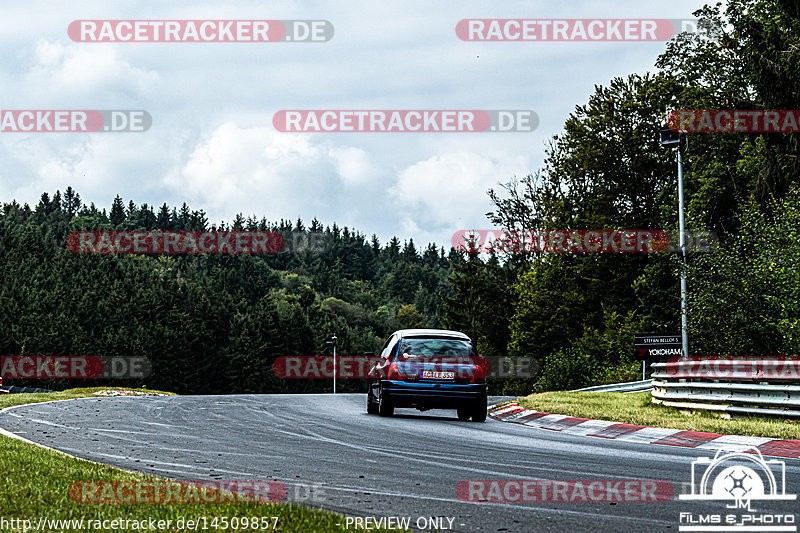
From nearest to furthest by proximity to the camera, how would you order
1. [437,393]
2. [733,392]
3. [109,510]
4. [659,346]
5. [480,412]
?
[109,510] < [733,392] < [437,393] < [480,412] < [659,346]

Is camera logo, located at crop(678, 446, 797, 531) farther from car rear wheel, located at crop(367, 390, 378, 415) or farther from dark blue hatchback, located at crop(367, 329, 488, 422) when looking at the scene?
car rear wheel, located at crop(367, 390, 378, 415)

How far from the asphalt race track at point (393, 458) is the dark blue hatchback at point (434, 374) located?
44cm

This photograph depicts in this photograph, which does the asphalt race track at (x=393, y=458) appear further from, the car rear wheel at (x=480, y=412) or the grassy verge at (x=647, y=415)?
the grassy verge at (x=647, y=415)

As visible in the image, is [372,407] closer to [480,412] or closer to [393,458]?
[480,412]

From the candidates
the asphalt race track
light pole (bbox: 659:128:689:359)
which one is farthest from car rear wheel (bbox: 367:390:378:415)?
light pole (bbox: 659:128:689:359)

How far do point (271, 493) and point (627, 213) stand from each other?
41186 mm

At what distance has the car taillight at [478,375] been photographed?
57.2ft

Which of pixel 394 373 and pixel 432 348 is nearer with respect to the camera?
pixel 394 373

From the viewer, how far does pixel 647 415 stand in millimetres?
17000

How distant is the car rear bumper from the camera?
1730 cm

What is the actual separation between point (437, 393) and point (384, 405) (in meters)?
1.39

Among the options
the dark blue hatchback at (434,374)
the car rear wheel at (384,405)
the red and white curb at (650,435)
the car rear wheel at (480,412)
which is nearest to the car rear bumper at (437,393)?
the dark blue hatchback at (434,374)

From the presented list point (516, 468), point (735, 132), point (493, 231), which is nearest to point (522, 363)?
point (493, 231)

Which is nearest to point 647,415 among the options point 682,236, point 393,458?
point 393,458
